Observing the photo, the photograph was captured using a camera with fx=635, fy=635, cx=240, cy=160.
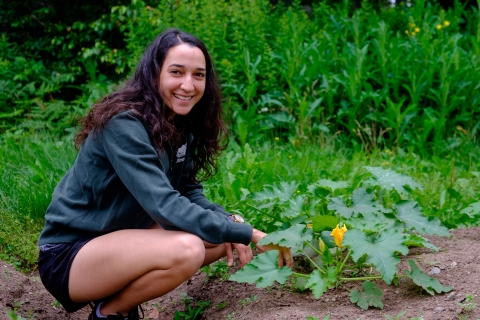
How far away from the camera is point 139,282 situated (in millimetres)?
2635

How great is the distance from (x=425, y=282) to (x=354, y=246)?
0.40 meters

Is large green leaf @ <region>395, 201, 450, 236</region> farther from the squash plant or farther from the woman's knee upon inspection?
the woman's knee

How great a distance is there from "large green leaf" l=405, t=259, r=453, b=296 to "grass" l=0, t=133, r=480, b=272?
825 millimetres

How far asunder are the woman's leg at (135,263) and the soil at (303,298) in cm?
39

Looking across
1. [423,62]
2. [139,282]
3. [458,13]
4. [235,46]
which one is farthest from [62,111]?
[458,13]

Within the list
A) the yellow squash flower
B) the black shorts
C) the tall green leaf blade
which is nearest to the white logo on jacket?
the black shorts

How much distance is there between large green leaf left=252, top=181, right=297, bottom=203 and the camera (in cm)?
303

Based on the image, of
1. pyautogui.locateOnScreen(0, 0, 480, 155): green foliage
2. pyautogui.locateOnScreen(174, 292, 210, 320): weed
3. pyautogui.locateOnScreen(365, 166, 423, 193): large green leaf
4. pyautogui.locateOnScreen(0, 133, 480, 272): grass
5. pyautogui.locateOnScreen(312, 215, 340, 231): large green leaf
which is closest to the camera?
pyautogui.locateOnScreen(312, 215, 340, 231): large green leaf

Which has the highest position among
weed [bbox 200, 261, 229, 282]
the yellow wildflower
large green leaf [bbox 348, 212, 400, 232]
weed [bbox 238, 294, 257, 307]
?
large green leaf [bbox 348, 212, 400, 232]

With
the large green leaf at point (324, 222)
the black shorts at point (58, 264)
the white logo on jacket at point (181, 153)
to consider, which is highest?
the white logo on jacket at point (181, 153)

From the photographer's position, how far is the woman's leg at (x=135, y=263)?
2.55 metres

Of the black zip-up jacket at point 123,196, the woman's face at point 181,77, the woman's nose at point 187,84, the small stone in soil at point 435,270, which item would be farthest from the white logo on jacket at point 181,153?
the small stone in soil at point 435,270

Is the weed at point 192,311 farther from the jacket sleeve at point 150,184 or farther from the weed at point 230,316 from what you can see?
the jacket sleeve at point 150,184

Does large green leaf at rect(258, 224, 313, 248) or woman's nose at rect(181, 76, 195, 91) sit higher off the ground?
woman's nose at rect(181, 76, 195, 91)
